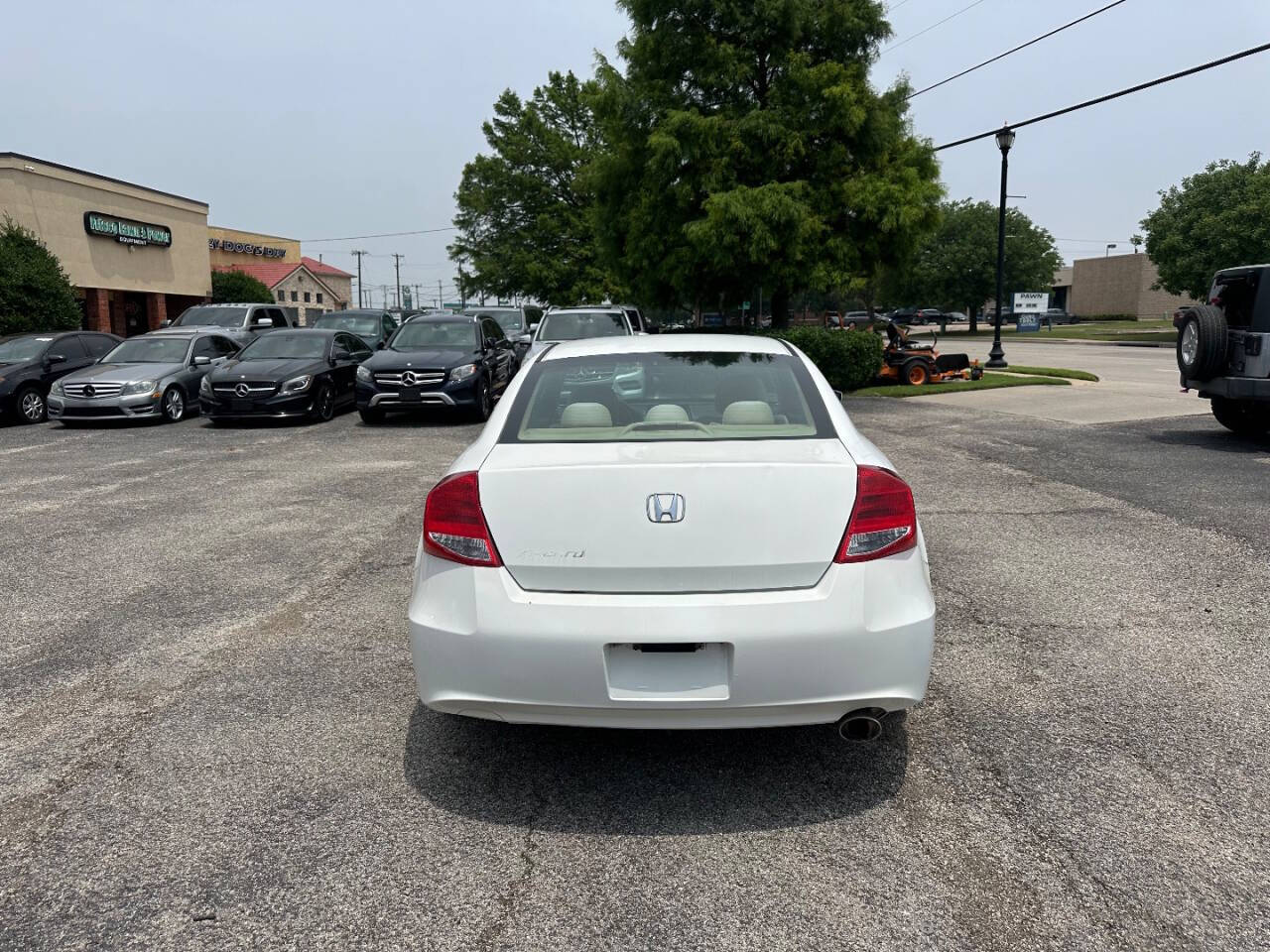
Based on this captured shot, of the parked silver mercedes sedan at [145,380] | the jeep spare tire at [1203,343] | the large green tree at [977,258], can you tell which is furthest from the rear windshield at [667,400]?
the large green tree at [977,258]

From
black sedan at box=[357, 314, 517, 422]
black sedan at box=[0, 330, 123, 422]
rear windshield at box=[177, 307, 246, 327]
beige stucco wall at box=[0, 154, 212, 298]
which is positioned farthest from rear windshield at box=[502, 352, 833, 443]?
beige stucco wall at box=[0, 154, 212, 298]

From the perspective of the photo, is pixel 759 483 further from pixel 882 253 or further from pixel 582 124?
pixel 582 124

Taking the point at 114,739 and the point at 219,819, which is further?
the point at 114,739

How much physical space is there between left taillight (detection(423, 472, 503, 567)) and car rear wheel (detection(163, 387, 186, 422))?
537 inches

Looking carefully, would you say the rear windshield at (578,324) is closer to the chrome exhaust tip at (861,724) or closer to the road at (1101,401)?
the road at (1101,401)

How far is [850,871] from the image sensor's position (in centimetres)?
289

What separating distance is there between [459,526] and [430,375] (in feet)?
37.2

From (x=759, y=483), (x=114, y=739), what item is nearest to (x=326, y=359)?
(x=114, y=739)

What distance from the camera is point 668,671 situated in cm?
303

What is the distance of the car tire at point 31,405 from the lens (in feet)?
51.1

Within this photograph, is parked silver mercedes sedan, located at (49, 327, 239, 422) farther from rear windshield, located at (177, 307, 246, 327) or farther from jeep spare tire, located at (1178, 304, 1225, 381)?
jeep spare tire, located at (1178, 304, 1225, 381)

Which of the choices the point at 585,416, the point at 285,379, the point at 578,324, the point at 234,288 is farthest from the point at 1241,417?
the point at 234,288

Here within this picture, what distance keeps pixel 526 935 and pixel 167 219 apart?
43.4 m

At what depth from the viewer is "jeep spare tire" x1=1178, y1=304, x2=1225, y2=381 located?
11.1m
